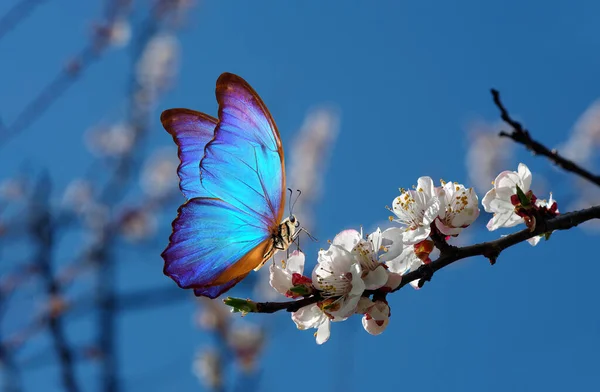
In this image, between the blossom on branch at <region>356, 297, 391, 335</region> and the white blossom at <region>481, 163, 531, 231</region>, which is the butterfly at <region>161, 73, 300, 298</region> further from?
the white blossom at <region>481, 163, 531, 231</region>

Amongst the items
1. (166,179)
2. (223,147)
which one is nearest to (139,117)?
(166,179)

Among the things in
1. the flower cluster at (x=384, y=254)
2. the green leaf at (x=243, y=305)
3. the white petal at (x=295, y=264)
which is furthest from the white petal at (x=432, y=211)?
the green leaf at (x=243, y=305)

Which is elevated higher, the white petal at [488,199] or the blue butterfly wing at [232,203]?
the white petal at [488,199]

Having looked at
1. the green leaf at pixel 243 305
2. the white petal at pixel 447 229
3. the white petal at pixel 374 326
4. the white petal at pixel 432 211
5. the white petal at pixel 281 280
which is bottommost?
the green leaf at pixel 243 305

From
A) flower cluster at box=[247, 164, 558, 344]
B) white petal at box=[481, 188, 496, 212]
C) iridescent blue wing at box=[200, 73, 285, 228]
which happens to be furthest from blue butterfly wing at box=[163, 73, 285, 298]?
white petal at box=[481, 188, 496, 212]

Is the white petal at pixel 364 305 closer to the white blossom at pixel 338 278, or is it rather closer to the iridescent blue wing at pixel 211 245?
the white blossom at pixel 338 278

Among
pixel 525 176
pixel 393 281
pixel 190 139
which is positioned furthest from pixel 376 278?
pixel 190 139
